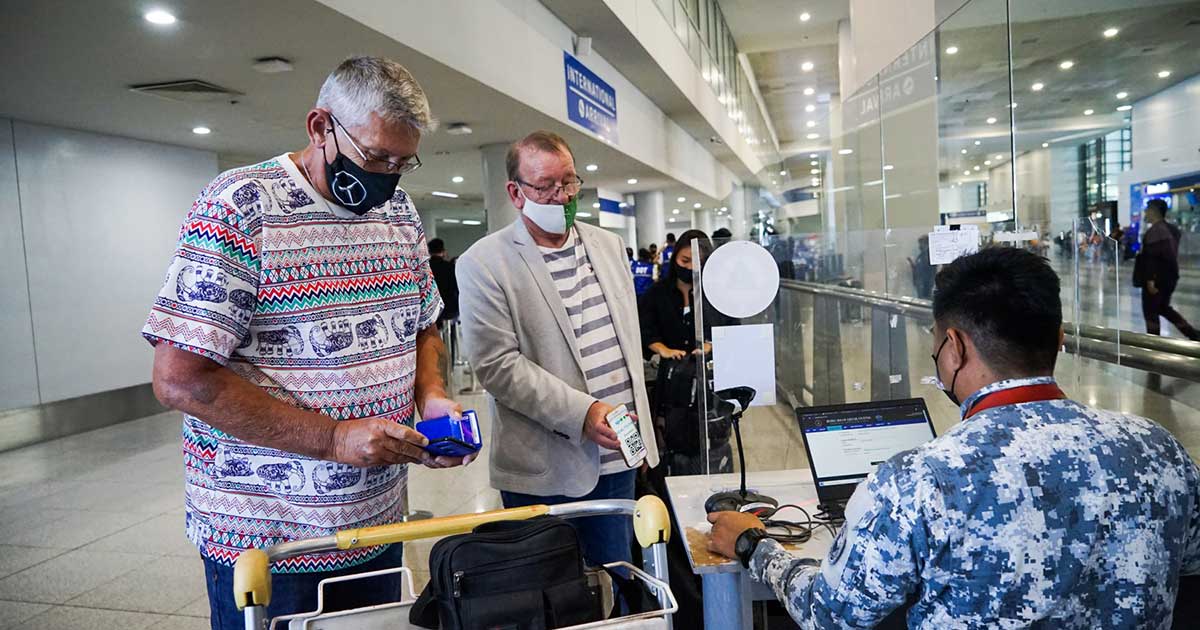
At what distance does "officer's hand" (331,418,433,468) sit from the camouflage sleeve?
763 millimetres

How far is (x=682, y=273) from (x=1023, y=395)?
107 inches

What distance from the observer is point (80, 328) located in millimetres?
7602

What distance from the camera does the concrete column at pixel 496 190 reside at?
362 inches

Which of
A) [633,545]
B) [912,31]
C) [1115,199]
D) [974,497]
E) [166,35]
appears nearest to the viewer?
[974,497]

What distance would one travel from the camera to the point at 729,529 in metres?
1.73

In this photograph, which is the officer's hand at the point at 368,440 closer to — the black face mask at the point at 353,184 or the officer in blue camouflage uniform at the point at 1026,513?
the black face mask at the point at 353,184

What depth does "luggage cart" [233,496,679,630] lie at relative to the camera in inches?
49.8

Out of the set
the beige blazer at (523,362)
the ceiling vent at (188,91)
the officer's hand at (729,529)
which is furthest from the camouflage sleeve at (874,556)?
the ceiling vent at (188,91)

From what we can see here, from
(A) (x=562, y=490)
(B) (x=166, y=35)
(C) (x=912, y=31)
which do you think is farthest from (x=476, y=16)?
(A) (x=562, y=490)

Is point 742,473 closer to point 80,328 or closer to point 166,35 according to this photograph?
point 166,35

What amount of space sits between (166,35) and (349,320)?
4.12 metres

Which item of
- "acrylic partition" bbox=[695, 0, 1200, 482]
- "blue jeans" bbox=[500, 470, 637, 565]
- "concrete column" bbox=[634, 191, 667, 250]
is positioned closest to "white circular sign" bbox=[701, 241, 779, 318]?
"acrylic partition" bbox=[695, 0, 1200, 482]

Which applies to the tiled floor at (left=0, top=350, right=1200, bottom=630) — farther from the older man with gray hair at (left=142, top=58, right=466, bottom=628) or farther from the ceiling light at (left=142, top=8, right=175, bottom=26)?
the ceiling light at (left=142, top=8, right=175, bottom=26)

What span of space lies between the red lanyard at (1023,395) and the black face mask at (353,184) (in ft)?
3.82
